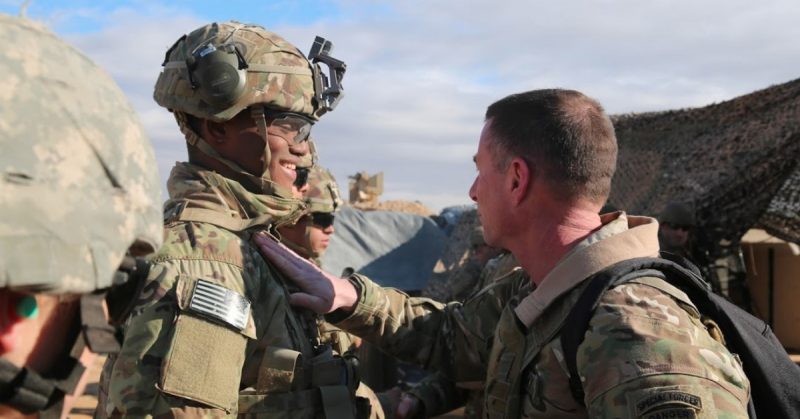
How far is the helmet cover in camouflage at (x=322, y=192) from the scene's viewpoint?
6465 mm

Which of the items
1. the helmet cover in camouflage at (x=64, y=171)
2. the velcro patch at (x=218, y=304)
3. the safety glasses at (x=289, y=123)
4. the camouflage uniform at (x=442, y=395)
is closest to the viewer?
the helmet cover in camouflage at (x=64, y=171)

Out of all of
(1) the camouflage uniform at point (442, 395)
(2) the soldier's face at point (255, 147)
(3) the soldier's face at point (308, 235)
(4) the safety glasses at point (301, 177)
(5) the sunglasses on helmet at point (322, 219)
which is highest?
(2) the soldier's face at point (255, 147)

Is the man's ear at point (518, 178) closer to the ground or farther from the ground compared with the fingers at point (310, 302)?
farther from the ground

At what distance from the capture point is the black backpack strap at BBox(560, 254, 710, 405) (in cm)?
242

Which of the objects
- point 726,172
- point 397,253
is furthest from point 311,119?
point 397,253

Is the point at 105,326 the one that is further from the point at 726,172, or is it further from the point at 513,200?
the point at 726,172

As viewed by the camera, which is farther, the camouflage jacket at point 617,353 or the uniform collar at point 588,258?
the uniform collar at point 588,258

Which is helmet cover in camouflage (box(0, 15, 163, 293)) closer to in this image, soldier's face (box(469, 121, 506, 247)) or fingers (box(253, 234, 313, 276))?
fingers (box(253, 234, 313, 276))

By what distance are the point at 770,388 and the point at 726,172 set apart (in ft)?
26.7

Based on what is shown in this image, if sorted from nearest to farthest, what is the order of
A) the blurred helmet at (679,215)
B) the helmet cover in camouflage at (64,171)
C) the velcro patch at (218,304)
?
1. the helmet cover in camouflage at (64,171)
2. the velcro patch at (218,304)
3. the blurred helmet at (679,215)

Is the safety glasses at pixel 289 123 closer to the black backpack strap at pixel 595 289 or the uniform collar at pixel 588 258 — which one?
the uniform collar at pixel 588 258

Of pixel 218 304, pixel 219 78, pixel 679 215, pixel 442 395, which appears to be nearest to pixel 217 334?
pixel 218 304

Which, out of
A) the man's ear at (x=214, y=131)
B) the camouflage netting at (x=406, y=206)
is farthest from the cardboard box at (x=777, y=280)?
the man's ear at (x=214, y=131)

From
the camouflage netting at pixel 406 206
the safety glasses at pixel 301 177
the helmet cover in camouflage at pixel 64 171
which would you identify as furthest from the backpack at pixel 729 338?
the camouflage netting at pixel 406 206
